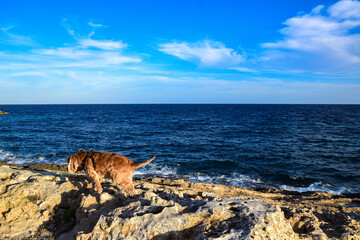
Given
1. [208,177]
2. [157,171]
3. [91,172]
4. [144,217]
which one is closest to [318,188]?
[208,177]

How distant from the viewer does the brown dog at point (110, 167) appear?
19.7 feet

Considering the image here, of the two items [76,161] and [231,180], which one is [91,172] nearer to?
[76,161]

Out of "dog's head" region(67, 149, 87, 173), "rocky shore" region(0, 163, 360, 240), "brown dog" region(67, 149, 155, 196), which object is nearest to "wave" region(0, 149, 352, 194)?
"rocky shore" region(0, 163, 360, 240)

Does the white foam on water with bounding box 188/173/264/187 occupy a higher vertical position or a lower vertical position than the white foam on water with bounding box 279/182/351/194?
higher

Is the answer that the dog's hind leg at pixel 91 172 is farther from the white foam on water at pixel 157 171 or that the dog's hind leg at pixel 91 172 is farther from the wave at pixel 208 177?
the white foam on water at pixel 157 171

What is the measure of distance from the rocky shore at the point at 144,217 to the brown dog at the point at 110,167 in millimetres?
373

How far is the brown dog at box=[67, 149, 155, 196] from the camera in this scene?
6004mm

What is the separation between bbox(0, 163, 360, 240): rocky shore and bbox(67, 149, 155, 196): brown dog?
37cm

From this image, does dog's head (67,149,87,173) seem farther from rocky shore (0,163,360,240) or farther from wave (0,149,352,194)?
wave (0,149,352,194)

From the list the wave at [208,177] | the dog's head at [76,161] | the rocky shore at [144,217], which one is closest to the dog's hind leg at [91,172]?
the dog's head at [76,161]

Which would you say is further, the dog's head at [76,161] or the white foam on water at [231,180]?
the white foam on water at [231,180]

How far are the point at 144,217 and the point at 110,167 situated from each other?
107 inches

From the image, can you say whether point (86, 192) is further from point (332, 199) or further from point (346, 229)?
point (332, 199)

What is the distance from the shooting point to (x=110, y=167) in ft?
20.3
